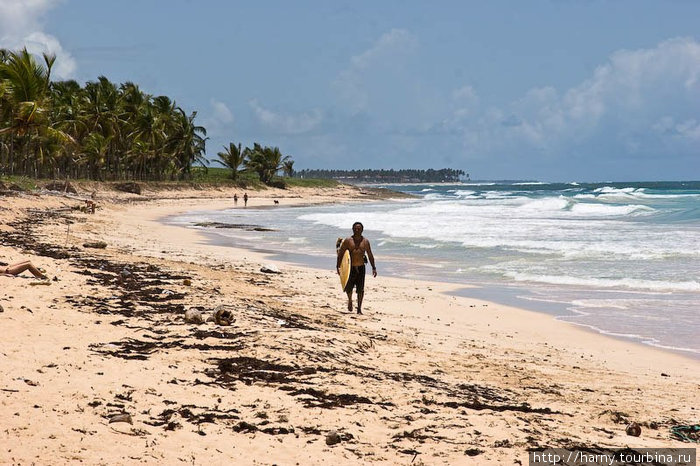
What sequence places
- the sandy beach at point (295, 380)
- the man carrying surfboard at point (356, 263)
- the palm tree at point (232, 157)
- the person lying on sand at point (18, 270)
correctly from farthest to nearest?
the palm tree at point (232, 157) → the man carrying surfboard at point (356, 263) → the person lying on sand at point (18, 270) → the sandy beach at point (295, 380)

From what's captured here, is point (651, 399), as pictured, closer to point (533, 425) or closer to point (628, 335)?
point (533, 425)

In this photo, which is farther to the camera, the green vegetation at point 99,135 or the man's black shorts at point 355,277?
the green vegetation at point 99,135

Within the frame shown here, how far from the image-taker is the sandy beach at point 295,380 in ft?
15.6

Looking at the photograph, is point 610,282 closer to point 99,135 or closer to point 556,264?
point 556,264

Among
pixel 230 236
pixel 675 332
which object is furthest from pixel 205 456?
pixel 230 236

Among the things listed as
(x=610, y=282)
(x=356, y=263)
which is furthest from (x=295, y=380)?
(x=610, y=282)

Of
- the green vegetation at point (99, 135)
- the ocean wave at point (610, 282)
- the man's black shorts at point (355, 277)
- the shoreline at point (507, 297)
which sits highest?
the green vegetation at point (99, 135)

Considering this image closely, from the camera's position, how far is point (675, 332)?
1037 cm

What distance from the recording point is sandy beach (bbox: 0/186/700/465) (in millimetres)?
4770

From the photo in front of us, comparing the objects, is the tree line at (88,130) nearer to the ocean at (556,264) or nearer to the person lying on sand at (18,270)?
the ocean at (556,264)

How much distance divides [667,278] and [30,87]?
101ft

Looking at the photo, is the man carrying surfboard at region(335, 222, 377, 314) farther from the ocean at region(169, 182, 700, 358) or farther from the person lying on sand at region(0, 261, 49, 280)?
the person lying on sand at region(0, 261, 49, 280)

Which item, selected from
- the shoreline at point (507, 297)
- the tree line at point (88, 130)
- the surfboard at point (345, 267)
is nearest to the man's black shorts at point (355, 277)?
the surfboard at point (345, 267)

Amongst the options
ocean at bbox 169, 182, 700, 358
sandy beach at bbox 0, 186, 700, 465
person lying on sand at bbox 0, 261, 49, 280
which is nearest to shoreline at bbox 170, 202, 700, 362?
ocean at bbox 169, 182, 700, 358
